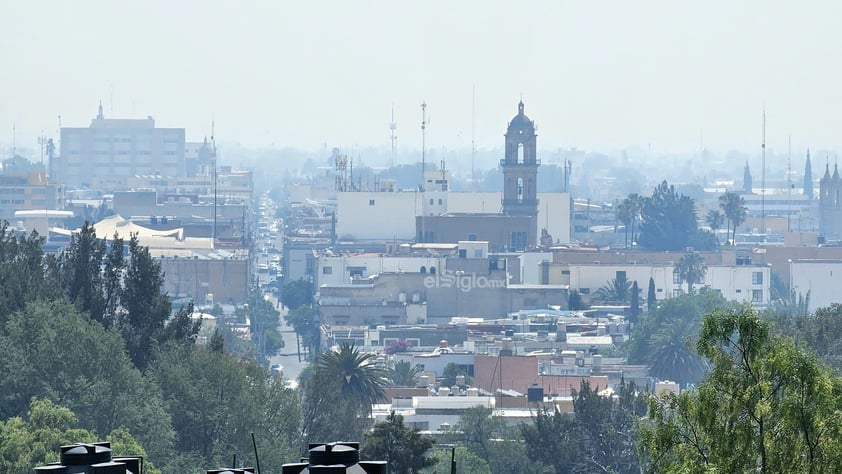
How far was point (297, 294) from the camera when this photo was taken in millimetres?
139625

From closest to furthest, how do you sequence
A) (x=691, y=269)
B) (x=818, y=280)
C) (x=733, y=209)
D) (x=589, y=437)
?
(x=589, y=437) < (x=691, y=269) < (x=818, y=280) < (x=733, y=209)

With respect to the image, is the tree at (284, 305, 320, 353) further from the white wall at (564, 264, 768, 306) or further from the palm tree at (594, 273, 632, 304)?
the palm tree at (594, 273, 632, 304)

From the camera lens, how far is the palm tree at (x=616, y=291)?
129250 mm

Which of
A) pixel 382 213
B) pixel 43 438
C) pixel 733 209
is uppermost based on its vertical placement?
pixel 733 209

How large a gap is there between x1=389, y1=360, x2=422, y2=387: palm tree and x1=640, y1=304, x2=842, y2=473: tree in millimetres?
64040

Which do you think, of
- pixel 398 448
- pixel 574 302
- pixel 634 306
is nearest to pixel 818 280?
pixel 634 306

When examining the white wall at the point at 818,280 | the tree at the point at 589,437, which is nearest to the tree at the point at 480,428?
the tree at the point at 589,437

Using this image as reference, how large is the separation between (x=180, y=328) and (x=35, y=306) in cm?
670

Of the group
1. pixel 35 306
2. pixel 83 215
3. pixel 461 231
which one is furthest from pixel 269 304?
pixel 35 306

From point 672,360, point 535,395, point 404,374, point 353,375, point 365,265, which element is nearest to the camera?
point 353,375

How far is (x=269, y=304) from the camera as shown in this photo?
443ft

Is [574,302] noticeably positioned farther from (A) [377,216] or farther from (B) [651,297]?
(A) [377,216]

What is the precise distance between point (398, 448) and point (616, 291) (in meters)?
87.8

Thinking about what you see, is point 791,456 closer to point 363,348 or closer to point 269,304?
point 363,348
